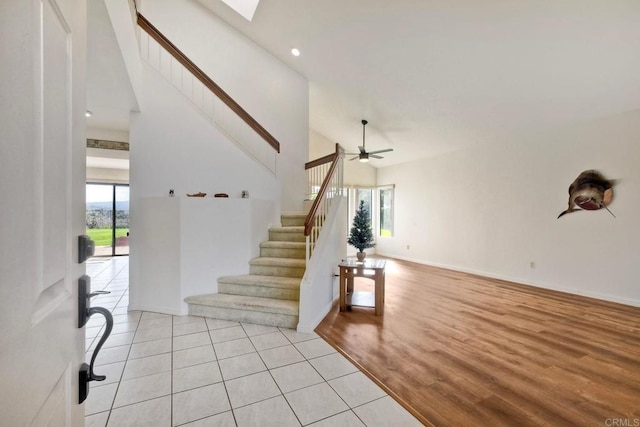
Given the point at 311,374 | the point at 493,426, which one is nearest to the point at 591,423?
the point at 493,426

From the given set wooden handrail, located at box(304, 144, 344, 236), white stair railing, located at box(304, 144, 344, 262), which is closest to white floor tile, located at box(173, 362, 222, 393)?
white stair railing, located at box(304, 144, 344, 262)

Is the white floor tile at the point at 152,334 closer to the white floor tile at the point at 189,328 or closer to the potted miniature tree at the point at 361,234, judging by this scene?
the white floor tile at the point at 189,328

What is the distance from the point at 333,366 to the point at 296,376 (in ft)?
1.10

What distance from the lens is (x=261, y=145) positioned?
537 cm

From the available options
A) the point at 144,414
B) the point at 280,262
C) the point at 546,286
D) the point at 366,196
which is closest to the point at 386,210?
the point at 366,196

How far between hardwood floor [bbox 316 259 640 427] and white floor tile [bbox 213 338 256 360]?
78 cm

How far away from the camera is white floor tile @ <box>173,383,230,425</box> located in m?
1.81

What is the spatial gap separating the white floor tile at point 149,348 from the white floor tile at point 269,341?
80 cm

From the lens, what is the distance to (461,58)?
376cm

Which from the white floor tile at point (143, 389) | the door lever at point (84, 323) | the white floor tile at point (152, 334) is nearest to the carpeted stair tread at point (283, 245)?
the white floor tile at point (152, 334)

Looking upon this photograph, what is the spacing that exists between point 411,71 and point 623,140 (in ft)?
10.5

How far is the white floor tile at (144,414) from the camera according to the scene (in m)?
1.74

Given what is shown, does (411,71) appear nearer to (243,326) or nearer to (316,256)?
(316,256)

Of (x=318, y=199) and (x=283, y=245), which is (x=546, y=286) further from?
(x=283, y=245)
